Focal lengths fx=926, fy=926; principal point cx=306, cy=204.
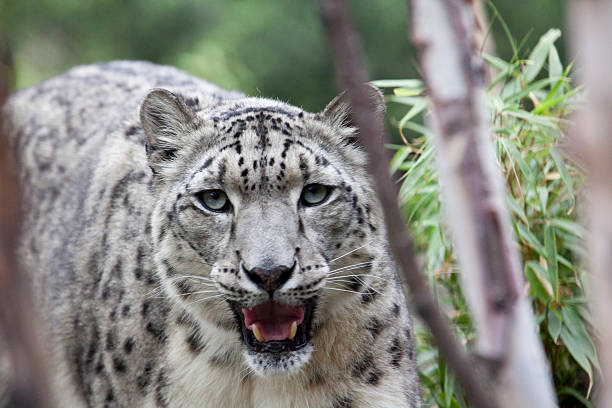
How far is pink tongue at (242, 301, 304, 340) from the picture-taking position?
382cm

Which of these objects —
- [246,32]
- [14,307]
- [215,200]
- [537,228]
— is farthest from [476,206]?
[246,32]

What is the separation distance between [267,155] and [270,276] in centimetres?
63

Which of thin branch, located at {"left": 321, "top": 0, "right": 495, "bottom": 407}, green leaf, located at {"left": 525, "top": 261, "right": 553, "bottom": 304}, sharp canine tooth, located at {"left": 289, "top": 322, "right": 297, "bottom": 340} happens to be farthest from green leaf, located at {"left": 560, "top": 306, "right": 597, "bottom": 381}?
thin branch, located at {"left": 321, "top": 0, "right": 495, "bottom": 407}

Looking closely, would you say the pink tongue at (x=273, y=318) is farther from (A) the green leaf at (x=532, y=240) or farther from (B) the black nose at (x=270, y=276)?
(A) the green leaf at (x=532, y=240)

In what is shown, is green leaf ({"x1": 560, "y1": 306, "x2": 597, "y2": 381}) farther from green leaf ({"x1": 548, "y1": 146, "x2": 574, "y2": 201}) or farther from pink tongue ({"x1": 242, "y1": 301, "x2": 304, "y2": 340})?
pink tongue ({"x1": 242, "y1": 301, "x2": 304, "y2": 340})

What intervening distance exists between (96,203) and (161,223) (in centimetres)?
113

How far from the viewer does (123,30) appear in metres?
20.2

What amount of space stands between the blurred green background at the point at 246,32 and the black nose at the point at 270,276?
13.8m

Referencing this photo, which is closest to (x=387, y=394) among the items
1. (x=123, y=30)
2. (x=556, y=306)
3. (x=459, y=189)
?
(x=556, y=306)

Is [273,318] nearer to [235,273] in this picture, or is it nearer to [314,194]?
[235,273]

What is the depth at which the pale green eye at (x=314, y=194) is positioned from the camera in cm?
394

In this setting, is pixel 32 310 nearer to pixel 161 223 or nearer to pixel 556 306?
pixel 161 223

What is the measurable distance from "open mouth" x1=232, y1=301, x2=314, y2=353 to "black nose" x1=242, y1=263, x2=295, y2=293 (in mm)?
235

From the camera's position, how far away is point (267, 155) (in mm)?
3938
